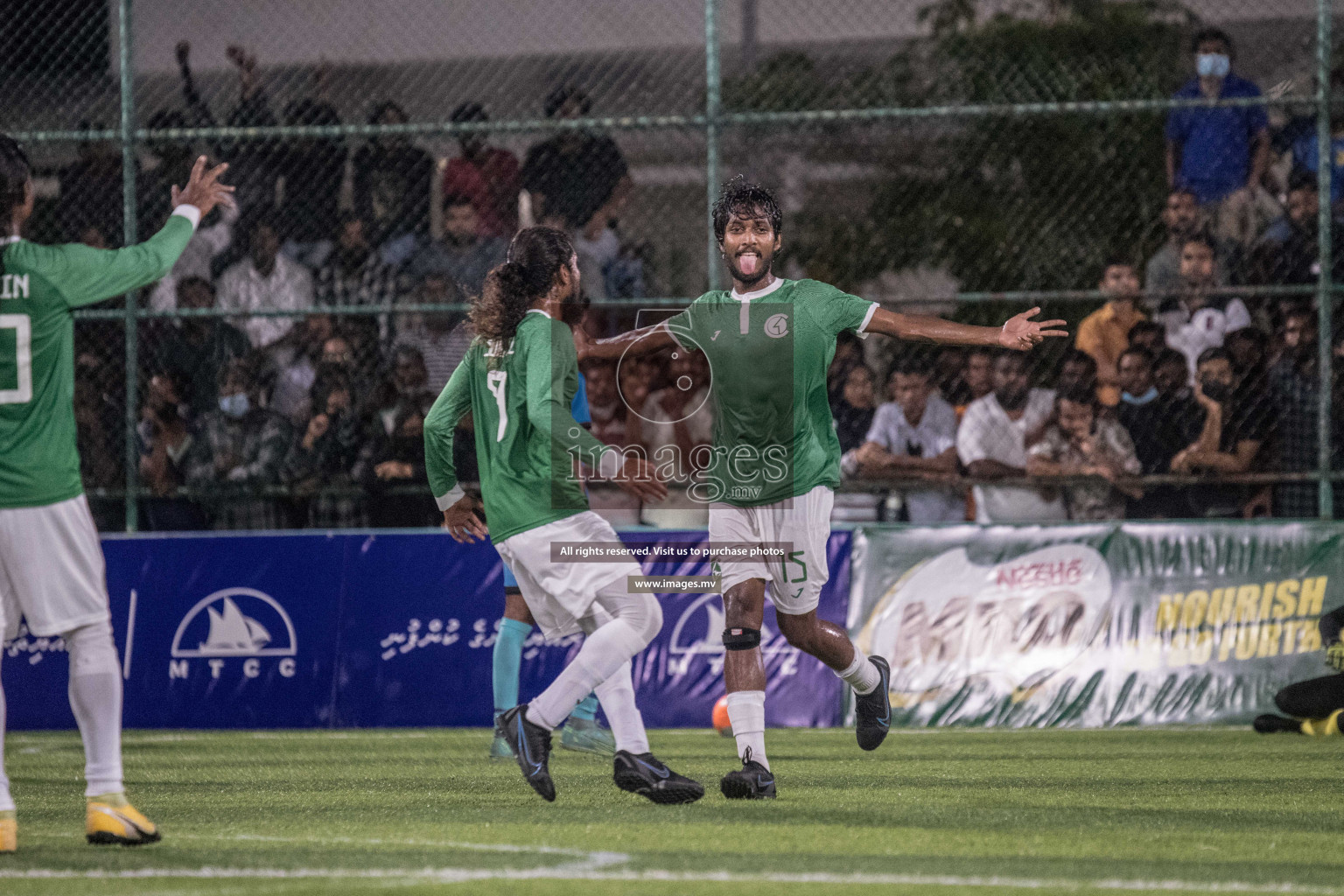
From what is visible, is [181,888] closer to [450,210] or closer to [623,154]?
[450,210]

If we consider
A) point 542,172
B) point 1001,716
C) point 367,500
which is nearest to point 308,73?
point 542,172

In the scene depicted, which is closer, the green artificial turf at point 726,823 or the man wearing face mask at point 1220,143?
the green artificial turf at point 726,823

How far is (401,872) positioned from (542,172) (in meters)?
7.67

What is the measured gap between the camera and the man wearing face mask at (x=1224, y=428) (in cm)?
1038

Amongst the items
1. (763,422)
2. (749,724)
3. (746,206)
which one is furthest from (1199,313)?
(749,724)

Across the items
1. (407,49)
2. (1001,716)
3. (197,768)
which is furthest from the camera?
(407,49)

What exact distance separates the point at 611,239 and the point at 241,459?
9.53ft

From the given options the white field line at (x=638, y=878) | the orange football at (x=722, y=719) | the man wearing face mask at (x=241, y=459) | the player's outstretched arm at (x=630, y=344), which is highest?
the player's outstretched arm at (x=630, y=344)

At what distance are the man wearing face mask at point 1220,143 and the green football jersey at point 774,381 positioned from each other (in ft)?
17.7

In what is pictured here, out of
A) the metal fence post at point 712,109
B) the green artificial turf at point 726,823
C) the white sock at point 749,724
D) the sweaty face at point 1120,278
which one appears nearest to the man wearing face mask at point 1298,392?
the sweaty face at point 1120,278

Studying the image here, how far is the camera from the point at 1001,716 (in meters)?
10.1

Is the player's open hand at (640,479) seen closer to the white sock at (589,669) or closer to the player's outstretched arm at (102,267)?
the white sock at (589,669)

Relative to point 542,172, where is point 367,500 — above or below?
below

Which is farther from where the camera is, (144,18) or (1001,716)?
(144,18)
